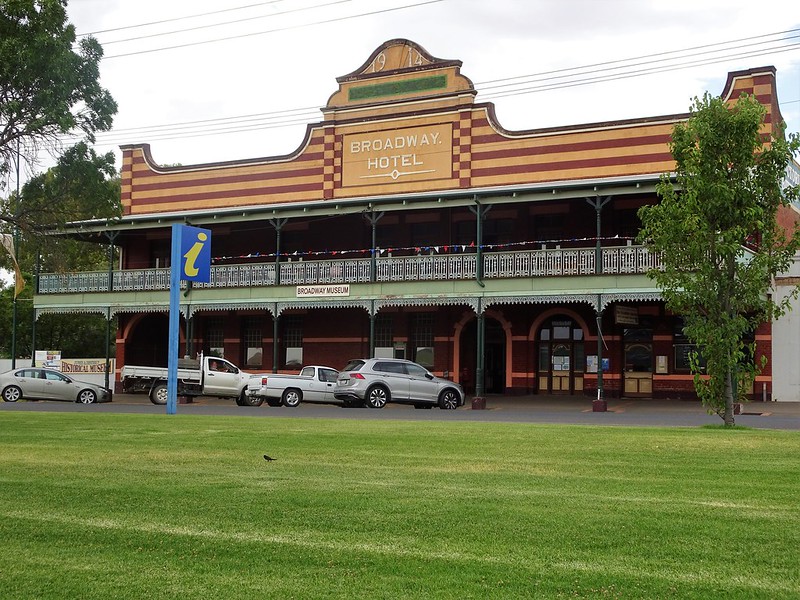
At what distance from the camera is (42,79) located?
18344mm

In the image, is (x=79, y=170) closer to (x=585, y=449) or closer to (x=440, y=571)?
(x=585, y=449)

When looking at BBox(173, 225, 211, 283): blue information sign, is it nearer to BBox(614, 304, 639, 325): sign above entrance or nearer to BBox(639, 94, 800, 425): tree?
BBox(639, 94, 800, 425): tree

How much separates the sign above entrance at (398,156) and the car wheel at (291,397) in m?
9.12

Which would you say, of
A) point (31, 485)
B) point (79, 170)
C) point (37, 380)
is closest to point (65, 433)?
point (31, 485)

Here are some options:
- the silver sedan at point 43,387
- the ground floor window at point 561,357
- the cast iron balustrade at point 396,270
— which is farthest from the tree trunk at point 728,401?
the silver sedan at point 43,387

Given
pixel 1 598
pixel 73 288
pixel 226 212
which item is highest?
pixel 226 212

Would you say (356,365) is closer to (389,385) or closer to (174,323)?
(389,385)

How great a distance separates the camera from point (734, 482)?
29.4 ft

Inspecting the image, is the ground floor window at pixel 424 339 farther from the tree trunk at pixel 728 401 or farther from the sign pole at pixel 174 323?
the tree trunk at pixel 728 401

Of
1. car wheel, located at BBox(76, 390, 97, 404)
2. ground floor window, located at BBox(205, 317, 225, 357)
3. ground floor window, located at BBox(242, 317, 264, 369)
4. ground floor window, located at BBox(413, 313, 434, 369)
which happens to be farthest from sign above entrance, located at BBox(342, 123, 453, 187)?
car wheel, located at BBox(76, 390, 97, 404)

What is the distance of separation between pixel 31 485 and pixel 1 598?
365cm

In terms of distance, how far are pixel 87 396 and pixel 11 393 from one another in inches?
92.1

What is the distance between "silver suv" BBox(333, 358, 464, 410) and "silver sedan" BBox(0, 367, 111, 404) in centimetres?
929

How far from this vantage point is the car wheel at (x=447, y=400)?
26922 millimetres
